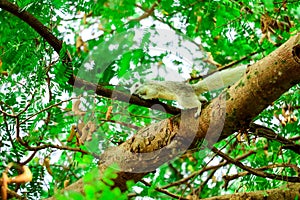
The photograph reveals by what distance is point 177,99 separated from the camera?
2.78 metres

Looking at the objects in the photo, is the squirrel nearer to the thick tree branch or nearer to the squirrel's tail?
the squirrel's tail

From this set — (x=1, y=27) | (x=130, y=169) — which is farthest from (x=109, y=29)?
(x=130, y=169)

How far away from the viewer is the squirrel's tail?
8.58ft

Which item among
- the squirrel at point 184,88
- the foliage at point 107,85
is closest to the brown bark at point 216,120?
the foliage at point 107,85

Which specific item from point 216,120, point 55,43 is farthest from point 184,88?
point 55,43

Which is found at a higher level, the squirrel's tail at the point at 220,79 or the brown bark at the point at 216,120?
the squirrel's tail at the point at 220,79

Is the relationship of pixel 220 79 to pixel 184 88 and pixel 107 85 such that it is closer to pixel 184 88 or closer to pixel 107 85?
pixel 184 88

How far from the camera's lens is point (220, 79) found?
271 cm

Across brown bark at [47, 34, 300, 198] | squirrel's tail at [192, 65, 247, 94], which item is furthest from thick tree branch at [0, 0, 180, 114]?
squirrel's tail at [192, 65, 247, 94]

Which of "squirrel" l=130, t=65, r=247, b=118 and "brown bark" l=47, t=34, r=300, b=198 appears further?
"squirrel" l=130, t=65, r=247, b=118

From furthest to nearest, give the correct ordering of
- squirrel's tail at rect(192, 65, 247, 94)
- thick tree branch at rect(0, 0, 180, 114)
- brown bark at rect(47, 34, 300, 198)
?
squirrel's tail at rect(192, 65, 247, 94) < thick tree branch at rect(0, 0, 180, 114) < brown bark at rect(47, 34, 300, 198)

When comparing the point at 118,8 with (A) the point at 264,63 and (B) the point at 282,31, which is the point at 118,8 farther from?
(A) the point at 264,63

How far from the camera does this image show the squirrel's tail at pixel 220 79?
2.62 metres

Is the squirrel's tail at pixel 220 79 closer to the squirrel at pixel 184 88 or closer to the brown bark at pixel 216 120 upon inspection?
the squirrel at pixel 184 88
